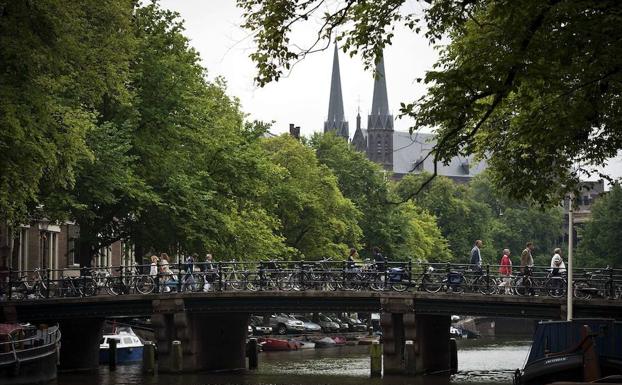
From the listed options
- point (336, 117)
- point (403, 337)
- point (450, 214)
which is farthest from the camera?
point (336, 117)

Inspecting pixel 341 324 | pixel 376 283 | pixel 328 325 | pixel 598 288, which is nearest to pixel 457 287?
pixel 376 283

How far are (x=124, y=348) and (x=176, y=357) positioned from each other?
1056 cm

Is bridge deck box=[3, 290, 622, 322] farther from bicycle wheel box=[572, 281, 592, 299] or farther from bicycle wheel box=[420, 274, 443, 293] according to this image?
bicycle wheel box=[420, 274, 443, 293]

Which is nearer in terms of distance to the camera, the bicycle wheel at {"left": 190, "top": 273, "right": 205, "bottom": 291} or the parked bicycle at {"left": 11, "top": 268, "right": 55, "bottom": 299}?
the bicycle wheel at {"left": 190, "top": 273, "right": 205, "bottom": 291}

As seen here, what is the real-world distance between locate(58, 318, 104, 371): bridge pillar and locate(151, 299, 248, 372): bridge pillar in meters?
3.81

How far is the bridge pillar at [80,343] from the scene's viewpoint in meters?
49.9

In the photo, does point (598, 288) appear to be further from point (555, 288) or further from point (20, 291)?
point (20, 291)

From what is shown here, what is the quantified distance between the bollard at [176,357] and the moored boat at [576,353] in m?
17.1

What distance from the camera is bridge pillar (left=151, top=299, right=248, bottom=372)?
47.1 meters

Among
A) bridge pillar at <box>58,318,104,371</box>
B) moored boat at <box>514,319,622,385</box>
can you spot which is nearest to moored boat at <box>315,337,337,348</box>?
bridge pillar at <box>58,318,104,371</box>

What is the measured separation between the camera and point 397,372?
150 ft

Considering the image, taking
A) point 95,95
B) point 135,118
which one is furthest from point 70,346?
point 95,95

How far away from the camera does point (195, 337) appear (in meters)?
47.9

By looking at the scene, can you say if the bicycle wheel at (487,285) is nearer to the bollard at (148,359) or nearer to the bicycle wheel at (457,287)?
the bicycle wheel at (457,287)
